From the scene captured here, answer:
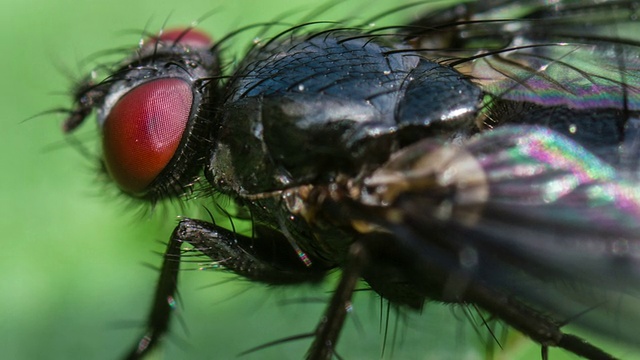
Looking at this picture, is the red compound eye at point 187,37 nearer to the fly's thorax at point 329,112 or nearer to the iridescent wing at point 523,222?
the fly's thorax at point 329,112

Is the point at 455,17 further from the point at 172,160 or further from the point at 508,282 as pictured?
the point at 508,282

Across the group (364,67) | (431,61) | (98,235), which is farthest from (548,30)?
(98,235)

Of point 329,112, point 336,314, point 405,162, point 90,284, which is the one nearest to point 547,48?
point 329,112

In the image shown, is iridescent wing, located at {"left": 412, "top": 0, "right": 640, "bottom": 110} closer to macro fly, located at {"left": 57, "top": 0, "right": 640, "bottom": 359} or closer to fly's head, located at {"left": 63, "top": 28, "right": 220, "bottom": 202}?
macro fly, located at {"left": 57, "top": 0, "right": 640, "bottom": 359}

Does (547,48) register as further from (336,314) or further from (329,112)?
(336,314)

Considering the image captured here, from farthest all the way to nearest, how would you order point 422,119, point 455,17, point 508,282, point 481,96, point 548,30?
1. point 455,17
2. point 548,30
3. point 481,96
4. point 422,119
5. point 508,282

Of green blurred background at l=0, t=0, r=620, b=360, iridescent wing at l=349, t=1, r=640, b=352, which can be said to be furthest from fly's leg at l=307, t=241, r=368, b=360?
green blurred background at l=0, t=0, r=620, b=360

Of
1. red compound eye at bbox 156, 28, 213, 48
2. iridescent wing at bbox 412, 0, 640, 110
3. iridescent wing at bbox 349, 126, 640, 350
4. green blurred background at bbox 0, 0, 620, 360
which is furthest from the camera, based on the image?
green blurred background at bbox 0, 0, 620, 360
